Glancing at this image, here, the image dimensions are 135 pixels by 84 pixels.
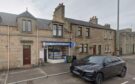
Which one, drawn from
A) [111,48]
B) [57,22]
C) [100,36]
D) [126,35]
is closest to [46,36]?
[57,22]

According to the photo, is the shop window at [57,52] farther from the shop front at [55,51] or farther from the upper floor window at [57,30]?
the upper floor window at [57,30]

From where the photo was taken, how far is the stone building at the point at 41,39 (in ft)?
49.4

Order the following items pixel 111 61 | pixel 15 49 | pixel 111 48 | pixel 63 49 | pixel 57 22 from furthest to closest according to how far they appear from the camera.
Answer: pixel 111 48
pixel 63 49
pixel 57 22
pixel 15 49
pixel 111 61

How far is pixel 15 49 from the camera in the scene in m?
15.3

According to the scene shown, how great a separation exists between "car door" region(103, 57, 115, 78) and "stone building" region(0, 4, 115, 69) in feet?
29.1

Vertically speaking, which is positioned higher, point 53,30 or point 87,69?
point 53,30

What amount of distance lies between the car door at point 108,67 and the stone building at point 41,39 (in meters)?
8.86

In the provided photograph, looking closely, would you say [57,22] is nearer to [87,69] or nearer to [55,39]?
[55,39]

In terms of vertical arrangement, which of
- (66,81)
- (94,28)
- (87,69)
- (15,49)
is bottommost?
(66,81)

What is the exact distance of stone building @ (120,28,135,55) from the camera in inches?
1331

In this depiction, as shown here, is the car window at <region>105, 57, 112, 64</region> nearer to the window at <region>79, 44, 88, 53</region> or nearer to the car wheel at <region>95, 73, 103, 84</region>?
the car wheel at <region>95, 73, 103, 84</region>

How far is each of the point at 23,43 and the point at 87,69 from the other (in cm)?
901

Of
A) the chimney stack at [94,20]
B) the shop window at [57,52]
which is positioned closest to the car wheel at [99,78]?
the shop window at [57,52]

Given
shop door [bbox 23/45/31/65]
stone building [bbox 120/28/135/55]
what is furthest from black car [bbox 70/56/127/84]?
stone building [bbox 120/28/135/55]
